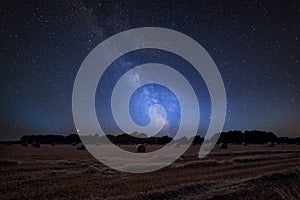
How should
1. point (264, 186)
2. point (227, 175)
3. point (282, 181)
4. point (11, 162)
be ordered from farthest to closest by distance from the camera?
point (11, 162) < point (227, 175) < point (282, 181) < point (264, 186)

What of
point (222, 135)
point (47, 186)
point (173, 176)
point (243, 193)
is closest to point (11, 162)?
point (47, 186)

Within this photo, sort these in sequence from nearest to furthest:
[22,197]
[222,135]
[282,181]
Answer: [22,197] < [282,181] < [222,135]

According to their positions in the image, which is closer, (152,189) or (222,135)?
(152,189)

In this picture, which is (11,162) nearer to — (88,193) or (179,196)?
(88,193)

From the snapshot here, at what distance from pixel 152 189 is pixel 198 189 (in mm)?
2200

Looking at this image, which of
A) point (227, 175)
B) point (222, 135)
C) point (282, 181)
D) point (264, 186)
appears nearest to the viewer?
point (264, 186)

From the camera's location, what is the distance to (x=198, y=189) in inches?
603

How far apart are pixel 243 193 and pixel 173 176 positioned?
5717 millimetres

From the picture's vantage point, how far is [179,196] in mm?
13844

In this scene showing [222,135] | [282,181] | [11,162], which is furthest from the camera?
[222,135]

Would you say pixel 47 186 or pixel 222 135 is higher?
pixel 222 135

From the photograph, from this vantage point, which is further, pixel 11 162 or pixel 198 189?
pixel 11 162

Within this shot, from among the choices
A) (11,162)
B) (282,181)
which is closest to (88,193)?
(282,181)

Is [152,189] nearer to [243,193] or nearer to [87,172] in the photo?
[243,193]
